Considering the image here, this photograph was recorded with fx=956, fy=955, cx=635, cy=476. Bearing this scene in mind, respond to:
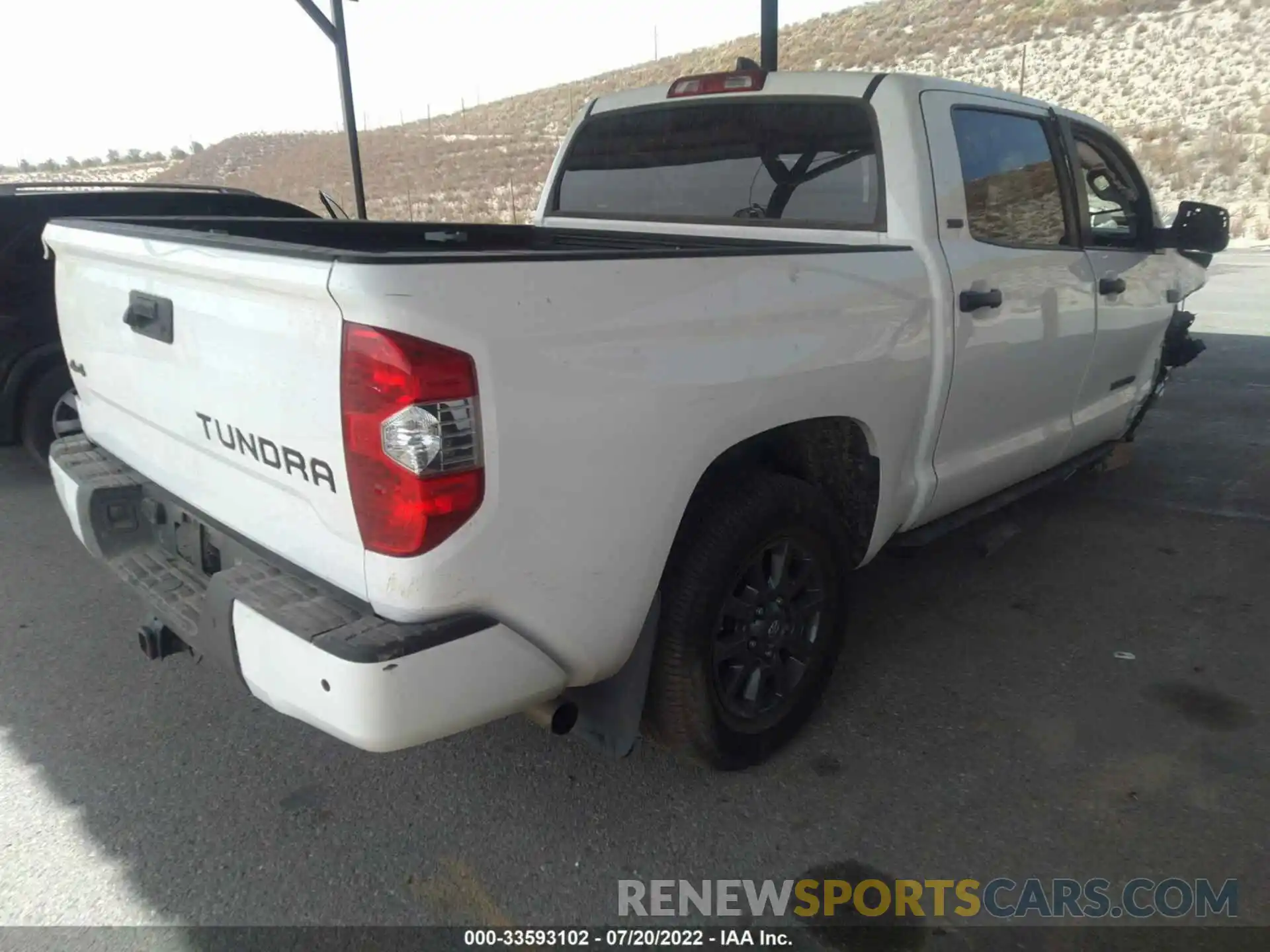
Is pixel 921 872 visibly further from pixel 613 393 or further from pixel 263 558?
pixel 263 558

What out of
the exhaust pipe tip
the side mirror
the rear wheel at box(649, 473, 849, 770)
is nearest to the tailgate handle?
the exhaust pipe tip

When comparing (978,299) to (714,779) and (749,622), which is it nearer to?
(749,622)

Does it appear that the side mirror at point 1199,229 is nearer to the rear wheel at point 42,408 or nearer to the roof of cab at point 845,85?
the roof of cab at point 845,85

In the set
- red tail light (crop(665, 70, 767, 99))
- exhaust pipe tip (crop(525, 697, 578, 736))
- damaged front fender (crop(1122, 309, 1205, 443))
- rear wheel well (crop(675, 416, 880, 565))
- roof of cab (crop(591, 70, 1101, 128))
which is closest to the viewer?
exhaust pipe tip (crop(525, 697, 578, 736))

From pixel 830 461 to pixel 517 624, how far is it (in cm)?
141

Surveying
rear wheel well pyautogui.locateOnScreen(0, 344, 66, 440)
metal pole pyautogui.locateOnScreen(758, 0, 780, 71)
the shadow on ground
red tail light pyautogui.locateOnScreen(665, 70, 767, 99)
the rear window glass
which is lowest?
the shadow on ground

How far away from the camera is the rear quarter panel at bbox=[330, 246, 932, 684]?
186cm

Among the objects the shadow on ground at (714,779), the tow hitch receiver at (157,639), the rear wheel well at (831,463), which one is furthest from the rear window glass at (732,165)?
the tow hitch receiver at (157,639)

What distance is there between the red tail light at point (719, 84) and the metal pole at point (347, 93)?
24.2ft

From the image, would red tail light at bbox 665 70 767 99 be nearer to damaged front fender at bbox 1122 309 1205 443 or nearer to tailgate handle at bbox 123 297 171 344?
tailgate handle at bbox 123 297 171 344

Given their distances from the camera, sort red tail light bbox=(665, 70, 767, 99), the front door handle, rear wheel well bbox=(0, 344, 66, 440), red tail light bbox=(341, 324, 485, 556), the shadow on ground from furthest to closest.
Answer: rear wheel well bbox=(0, 344, 66, 440) → red tail light bbox=(665, 70, 767, 99) → the front door handle → the shadow on ground → red tail light bbox=(341, 324, 485, 556)

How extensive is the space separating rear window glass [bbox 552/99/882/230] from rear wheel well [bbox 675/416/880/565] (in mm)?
746

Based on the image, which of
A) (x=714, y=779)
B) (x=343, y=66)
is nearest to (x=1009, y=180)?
(x=714, y=779)

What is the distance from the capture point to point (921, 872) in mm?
2451
